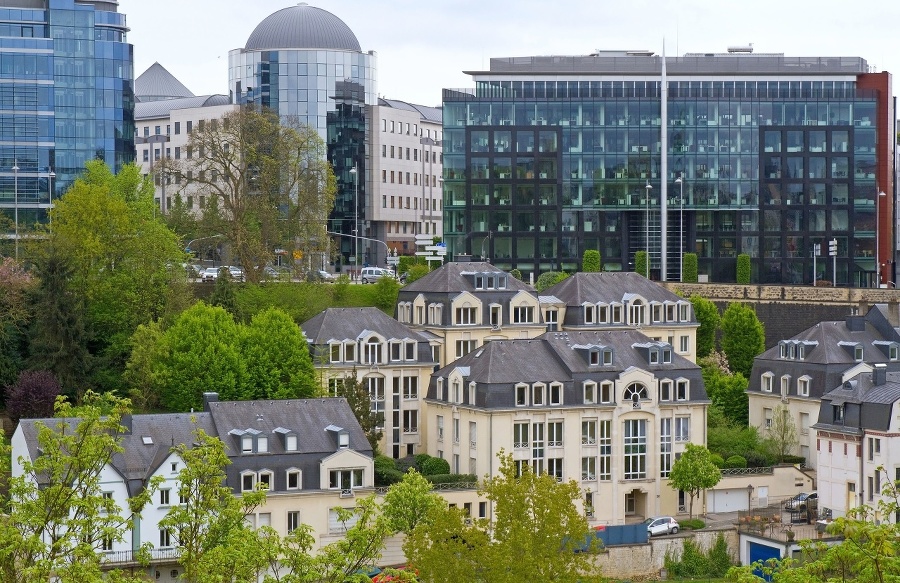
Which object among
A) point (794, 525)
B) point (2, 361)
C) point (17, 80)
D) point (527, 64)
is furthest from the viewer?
point (527, 64)

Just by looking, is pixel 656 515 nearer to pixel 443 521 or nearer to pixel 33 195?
pixel 443 521

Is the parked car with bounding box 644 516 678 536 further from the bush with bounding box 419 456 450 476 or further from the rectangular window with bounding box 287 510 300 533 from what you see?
the rectangular window with bounding box 287 510 300 533

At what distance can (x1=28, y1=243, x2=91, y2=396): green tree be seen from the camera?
3487 inches

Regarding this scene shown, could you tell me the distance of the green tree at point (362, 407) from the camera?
85.9m

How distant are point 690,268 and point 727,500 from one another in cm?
4601

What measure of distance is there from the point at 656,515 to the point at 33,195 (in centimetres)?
6320

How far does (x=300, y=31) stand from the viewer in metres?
164

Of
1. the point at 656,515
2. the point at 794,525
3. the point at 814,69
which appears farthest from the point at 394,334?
the point at 814,69

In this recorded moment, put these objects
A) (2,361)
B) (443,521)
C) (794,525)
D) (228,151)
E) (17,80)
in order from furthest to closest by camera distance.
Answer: (17,80)
(228,151)
(2,361)
(794,525)
(443,521)

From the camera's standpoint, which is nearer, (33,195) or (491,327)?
(491,327)

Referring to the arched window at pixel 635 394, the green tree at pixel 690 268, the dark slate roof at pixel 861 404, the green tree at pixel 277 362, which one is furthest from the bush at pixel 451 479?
the green tree at pixel 690 268

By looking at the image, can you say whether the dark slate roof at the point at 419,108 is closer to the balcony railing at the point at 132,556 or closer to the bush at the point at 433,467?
the bush at the point at 433,467

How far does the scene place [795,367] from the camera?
97.2 m

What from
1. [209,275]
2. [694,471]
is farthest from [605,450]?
[209,275]
